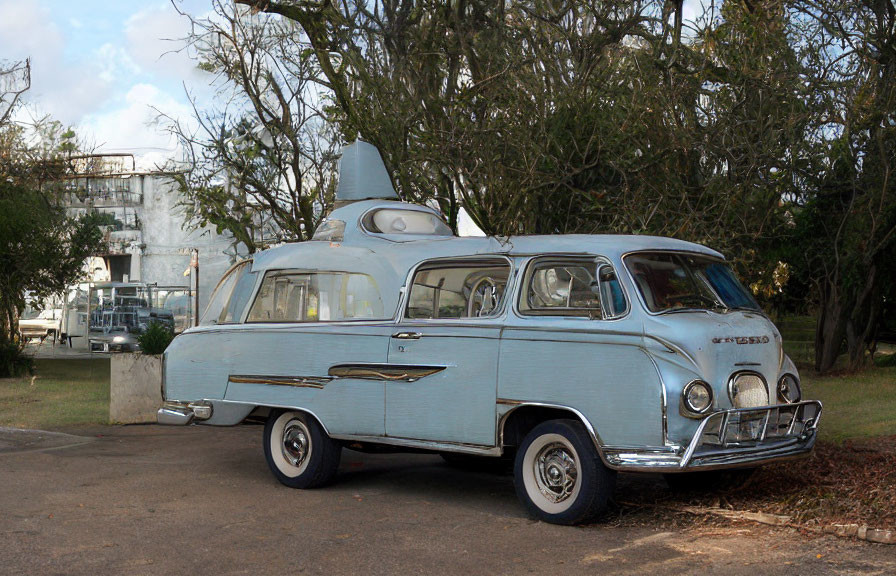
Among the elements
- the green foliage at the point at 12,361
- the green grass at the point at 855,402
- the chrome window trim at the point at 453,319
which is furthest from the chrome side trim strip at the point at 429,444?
the green foliage at the point at 12,361

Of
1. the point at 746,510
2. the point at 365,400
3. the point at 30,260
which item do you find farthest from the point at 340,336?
the point at 30,260

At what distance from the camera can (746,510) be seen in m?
7.78

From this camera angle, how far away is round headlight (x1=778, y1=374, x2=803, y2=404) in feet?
25.8


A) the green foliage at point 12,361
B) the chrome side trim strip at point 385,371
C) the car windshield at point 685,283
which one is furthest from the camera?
the green foliage at point 12,361

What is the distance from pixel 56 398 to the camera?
18406 millimetres

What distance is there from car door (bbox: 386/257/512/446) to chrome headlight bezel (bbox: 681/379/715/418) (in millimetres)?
1533

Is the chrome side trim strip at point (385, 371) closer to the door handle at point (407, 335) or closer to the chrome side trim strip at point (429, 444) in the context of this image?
the door handle at point (407, 335)

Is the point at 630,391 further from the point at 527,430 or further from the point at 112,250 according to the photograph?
the point at 112,250

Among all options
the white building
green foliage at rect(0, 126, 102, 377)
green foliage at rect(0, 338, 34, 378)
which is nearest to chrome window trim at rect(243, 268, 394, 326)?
green foliage at rect(0, 126, 102, 377)

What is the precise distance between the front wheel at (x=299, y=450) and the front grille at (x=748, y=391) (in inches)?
143

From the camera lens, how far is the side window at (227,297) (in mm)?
10359

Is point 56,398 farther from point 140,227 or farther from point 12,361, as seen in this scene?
point 140,227

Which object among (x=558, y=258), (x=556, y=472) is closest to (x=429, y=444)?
(x=556, y=472)

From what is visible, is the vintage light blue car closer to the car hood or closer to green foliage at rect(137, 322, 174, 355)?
the car hood
